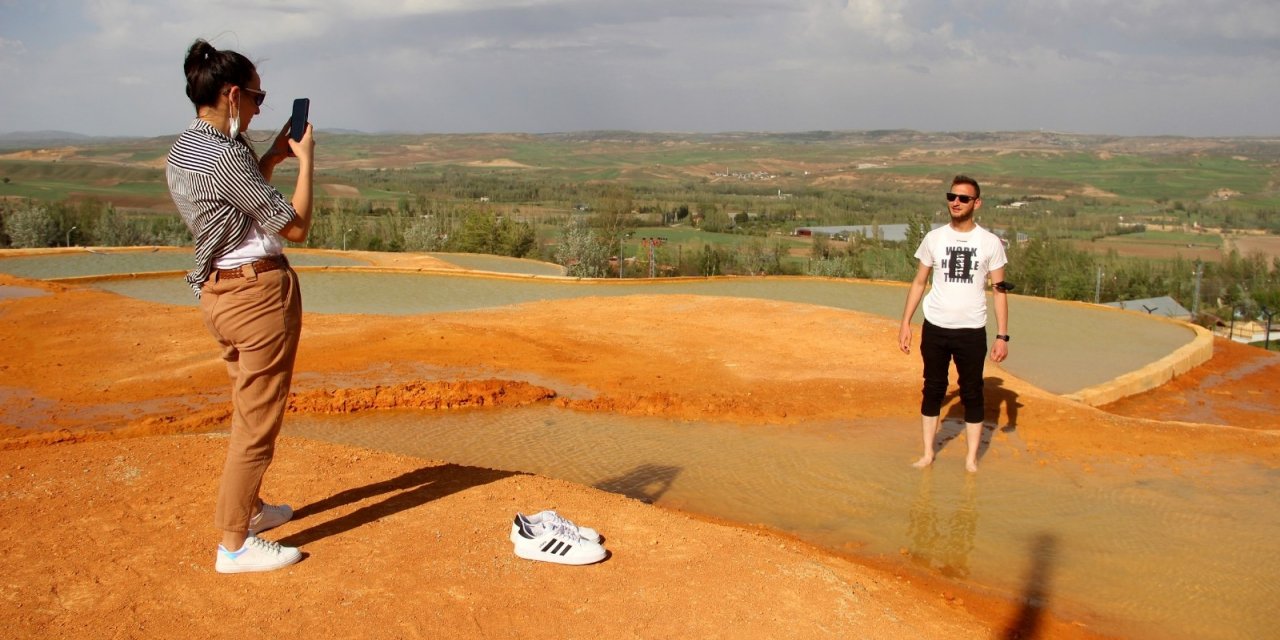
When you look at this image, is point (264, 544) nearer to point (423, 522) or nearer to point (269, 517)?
point (269, 517)

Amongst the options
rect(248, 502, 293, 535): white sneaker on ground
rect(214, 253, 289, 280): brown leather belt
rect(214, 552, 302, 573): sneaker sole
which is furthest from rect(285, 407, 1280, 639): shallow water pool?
rect(214, 253, 289, 280): brown leather belt

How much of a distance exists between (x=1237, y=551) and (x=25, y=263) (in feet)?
69.9

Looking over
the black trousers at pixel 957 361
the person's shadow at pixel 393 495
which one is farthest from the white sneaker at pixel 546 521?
the black trousers at pixel 957 361

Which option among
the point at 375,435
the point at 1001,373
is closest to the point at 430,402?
the point at 375,435

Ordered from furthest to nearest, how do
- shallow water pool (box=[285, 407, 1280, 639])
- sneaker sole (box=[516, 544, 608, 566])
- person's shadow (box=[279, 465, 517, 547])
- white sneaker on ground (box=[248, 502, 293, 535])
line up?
shallow water pool (box=[285, 407, 1280, 639]), person's shadow (box=[279, 465, 517, 547]), white sneaker on ground (box=[248, 502, 293, 535]), sneaker sole (box=[516, 544, 608, 566])

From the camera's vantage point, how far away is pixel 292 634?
3.16 m

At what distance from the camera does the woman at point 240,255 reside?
3.45m

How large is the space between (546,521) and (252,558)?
1.13 meters

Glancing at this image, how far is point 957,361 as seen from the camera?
595 cm

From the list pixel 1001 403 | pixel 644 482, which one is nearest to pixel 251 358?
pixel 644 482

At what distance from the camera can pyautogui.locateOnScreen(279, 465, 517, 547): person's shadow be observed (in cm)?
406

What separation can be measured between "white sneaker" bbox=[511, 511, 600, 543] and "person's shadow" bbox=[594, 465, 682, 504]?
5.46 ft

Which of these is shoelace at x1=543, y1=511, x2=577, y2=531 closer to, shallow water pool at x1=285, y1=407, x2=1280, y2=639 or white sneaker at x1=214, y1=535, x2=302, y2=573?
white sneaker at x1=214, y1=535, x2=302, y2=573

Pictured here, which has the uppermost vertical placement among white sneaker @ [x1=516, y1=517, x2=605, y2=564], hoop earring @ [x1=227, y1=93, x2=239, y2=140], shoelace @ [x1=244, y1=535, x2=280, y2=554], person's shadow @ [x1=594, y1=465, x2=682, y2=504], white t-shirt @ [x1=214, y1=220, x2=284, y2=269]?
hoop earring @ [x1=227, y1=93, x2=239, y2=140]
